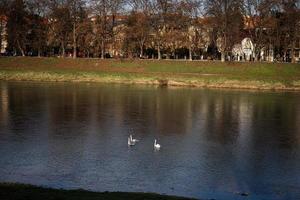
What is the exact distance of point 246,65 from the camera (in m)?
96.6

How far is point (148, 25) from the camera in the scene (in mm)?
107250

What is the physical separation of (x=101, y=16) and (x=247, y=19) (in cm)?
2703

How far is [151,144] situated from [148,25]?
242ft

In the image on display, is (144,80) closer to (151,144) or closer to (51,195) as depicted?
(151,144)

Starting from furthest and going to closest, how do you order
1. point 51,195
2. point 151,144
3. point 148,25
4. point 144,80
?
point 148,25 → point 144,80 → point 151,144 → point 51,195

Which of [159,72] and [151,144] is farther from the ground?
[159,72]

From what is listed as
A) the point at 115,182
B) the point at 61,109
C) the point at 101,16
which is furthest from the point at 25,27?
the point at 115,182

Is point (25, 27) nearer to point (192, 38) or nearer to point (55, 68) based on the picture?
point (55, 68)

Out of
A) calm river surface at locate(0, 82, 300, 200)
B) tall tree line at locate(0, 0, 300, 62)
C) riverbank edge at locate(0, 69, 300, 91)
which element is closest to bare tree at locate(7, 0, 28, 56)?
tall tree line at locate(0, 0, 300, 62)

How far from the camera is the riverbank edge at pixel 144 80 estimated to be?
271 feet

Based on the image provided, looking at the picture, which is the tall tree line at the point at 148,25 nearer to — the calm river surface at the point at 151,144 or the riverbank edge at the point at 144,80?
the riverbank edge at the point at 144,80

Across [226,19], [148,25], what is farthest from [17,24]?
[226,19]

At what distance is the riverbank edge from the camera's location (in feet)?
271

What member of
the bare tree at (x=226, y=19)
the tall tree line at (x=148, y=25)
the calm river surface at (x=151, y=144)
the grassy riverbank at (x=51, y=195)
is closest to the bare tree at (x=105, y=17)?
the tall tree line at (x=148, y=25)
